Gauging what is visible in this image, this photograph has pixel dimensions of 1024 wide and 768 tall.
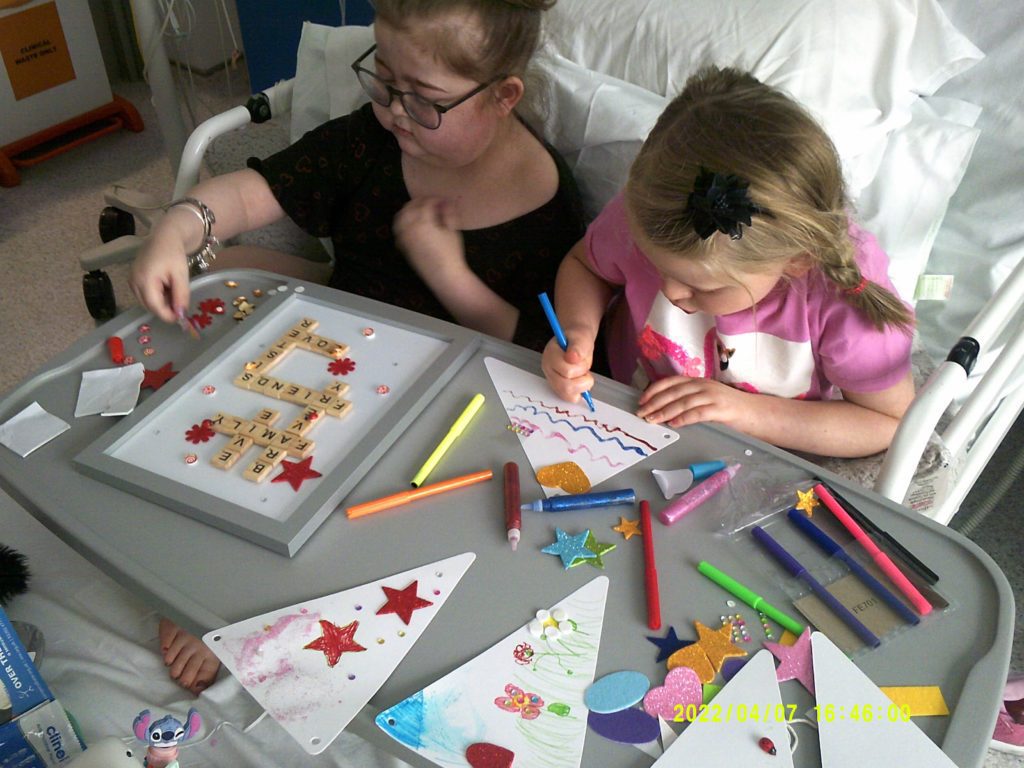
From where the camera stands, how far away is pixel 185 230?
43.5 inches

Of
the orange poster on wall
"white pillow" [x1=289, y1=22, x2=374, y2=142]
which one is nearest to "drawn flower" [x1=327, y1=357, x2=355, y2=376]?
"white pillow" [x1=289, y1=22, x2=374, y2=142]

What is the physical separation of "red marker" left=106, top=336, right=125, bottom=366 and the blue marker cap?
608 millimetres

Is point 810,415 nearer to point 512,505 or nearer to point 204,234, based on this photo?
point 512,505

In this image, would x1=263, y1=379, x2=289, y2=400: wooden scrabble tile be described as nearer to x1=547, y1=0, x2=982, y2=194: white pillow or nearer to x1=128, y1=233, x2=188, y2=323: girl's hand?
x1=128, y1=233, x2=188, y2=323: girl's hand

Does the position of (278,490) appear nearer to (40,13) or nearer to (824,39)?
(824,39)

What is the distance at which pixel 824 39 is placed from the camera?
1180 mm

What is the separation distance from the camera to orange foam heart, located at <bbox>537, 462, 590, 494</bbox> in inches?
30.6

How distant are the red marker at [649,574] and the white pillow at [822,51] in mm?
680

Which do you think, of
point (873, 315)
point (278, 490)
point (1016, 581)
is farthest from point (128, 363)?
point (1016, 581)

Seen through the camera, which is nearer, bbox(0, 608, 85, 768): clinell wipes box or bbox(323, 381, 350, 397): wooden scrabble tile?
bbox(0, 608, 85, 768): clinell wipes box

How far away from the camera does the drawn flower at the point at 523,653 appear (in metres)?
0.65

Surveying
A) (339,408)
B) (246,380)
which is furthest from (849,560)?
(246,380)

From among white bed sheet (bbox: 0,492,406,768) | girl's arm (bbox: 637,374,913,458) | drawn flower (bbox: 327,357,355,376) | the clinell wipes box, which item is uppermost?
drawn flower (bbox: 327,357,355,376)
